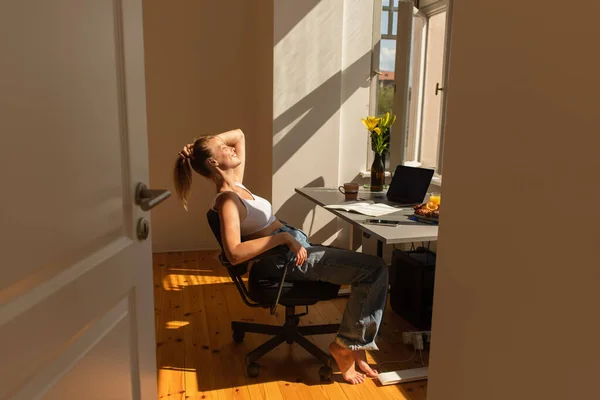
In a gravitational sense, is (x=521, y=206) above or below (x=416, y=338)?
above

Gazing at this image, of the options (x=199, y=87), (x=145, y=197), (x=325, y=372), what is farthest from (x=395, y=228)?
(x=199, y=87)

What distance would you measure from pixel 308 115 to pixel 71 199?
9.18ft

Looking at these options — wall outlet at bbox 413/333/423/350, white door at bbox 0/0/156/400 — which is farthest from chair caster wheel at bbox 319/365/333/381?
white door at bbox 0/0/156/400

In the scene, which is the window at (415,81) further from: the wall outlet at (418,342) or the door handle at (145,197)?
the door handle at (145,197)

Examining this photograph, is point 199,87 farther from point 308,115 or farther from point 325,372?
point 325,372

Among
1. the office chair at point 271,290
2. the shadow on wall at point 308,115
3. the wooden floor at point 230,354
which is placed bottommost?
the wooden floor at point 230,354

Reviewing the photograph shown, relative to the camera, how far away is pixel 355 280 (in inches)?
90.1

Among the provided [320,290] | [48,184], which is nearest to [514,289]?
[48,184]

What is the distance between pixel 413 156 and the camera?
3.93 m

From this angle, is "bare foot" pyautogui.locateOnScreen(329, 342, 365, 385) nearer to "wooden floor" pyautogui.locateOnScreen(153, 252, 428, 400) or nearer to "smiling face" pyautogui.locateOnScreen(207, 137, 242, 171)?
"wooden floor" pyautogui.locateOnScreen(153, 252, 428, 400)

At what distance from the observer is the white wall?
353 cm

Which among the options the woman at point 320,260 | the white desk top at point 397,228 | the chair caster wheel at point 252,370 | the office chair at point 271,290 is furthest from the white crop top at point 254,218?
the chair caster wheel at point 252,370

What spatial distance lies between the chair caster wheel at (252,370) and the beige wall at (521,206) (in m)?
1.46

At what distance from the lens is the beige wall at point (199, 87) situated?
401cm
